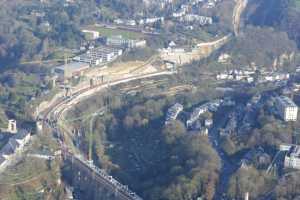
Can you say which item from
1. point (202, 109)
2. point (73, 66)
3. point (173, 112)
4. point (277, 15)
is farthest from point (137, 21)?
point (202, 109)

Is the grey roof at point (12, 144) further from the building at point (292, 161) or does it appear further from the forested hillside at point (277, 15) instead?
the forested hillside at point (277, 15)

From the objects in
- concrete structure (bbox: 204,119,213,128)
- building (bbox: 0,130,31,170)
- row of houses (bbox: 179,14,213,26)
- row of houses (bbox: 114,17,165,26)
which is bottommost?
building (bbox: 0,130,31,170)

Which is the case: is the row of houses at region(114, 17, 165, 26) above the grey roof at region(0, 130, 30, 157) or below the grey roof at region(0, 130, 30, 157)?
above

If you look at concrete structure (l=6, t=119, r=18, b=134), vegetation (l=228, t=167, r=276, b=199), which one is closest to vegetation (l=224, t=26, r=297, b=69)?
concrete structure (l=6, t=119, r=18, b=134)

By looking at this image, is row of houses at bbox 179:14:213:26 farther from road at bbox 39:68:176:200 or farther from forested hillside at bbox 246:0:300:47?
road at bbox 39:68:176:200

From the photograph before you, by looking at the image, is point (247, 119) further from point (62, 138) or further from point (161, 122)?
point (62, 138)

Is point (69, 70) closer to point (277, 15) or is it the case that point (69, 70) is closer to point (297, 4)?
point (277, 15)

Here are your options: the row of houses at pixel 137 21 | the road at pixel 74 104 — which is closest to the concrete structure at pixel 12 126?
the road at pixel 74 104
